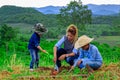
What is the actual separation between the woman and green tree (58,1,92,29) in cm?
2694

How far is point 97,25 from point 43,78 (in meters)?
52.7

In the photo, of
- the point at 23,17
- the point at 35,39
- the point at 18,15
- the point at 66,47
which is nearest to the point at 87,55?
the point at 66,47

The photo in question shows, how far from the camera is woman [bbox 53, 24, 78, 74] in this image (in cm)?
727

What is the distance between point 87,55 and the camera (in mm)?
7203

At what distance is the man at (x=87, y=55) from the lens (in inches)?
275

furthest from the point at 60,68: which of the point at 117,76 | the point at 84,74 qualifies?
the point at 117,76

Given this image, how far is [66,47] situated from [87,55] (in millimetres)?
560

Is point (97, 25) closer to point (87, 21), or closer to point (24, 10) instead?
point (24, 10)

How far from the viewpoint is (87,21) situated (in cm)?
3428

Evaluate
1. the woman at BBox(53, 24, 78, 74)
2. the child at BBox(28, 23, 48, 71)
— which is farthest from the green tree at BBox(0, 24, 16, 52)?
the woman at BBox(53, 24, 78, 74)

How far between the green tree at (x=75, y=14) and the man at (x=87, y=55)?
27273mm

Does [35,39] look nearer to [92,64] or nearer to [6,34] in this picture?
[92,64]

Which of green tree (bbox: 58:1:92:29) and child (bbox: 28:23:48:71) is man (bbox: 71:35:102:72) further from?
green tree (bbox: 58:1:92:29)

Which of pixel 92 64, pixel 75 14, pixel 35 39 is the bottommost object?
pixel 75 14
